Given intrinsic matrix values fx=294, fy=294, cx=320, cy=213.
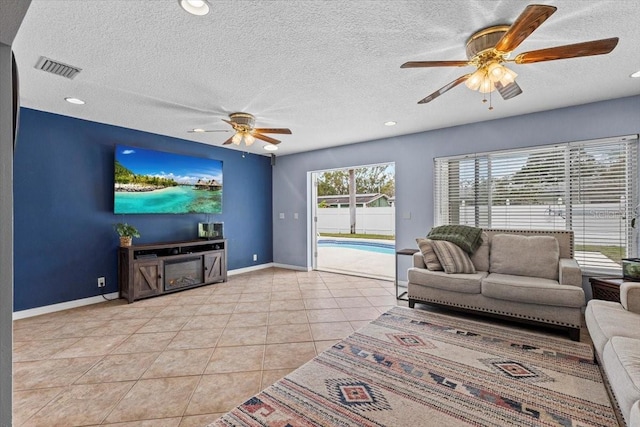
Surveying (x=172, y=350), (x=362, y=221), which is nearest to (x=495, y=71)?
(x=172, y=350)

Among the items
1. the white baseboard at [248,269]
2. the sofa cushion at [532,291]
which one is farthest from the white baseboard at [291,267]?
the sofa cushion at [532,291]

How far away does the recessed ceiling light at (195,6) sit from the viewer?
171cm

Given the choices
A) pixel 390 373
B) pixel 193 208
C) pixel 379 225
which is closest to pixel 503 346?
pixel 390 373

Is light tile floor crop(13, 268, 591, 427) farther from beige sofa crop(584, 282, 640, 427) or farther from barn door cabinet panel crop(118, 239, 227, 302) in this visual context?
beige sofa crop(584, 282, 640, 427)

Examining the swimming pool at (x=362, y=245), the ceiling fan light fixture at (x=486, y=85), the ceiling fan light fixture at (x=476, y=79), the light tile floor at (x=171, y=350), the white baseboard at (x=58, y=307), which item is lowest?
the light tile floor at (x=171, y=350)

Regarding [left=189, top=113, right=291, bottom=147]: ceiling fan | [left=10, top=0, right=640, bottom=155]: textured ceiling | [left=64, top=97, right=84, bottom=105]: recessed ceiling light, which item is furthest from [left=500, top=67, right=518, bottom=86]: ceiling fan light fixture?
[left=64, top=97, right=84, bottom=105]: recessed ceiling light

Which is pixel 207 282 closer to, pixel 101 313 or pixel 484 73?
pixel 101 313

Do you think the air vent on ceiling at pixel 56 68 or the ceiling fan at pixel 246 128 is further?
the ceiling fan at pixel 246 128

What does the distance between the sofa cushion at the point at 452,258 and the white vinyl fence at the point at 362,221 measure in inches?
327

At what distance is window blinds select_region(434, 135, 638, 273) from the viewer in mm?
3279

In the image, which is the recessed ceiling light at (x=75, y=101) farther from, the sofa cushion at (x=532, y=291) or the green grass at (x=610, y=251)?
the green grass at (x=610, y=251)

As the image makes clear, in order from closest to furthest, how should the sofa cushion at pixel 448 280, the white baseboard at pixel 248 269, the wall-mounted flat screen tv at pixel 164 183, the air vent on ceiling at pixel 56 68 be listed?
the air vent on ceiling at pixel 56 68
the sofa cushion at pixel 448 280
the wall-mounted flat screen tv at pixel 164 183
the white baseboard at pixel 248 269

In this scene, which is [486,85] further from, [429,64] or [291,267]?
[291,267]

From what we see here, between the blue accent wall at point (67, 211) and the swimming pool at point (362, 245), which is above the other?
the blue accent wall at point (67, 211)
